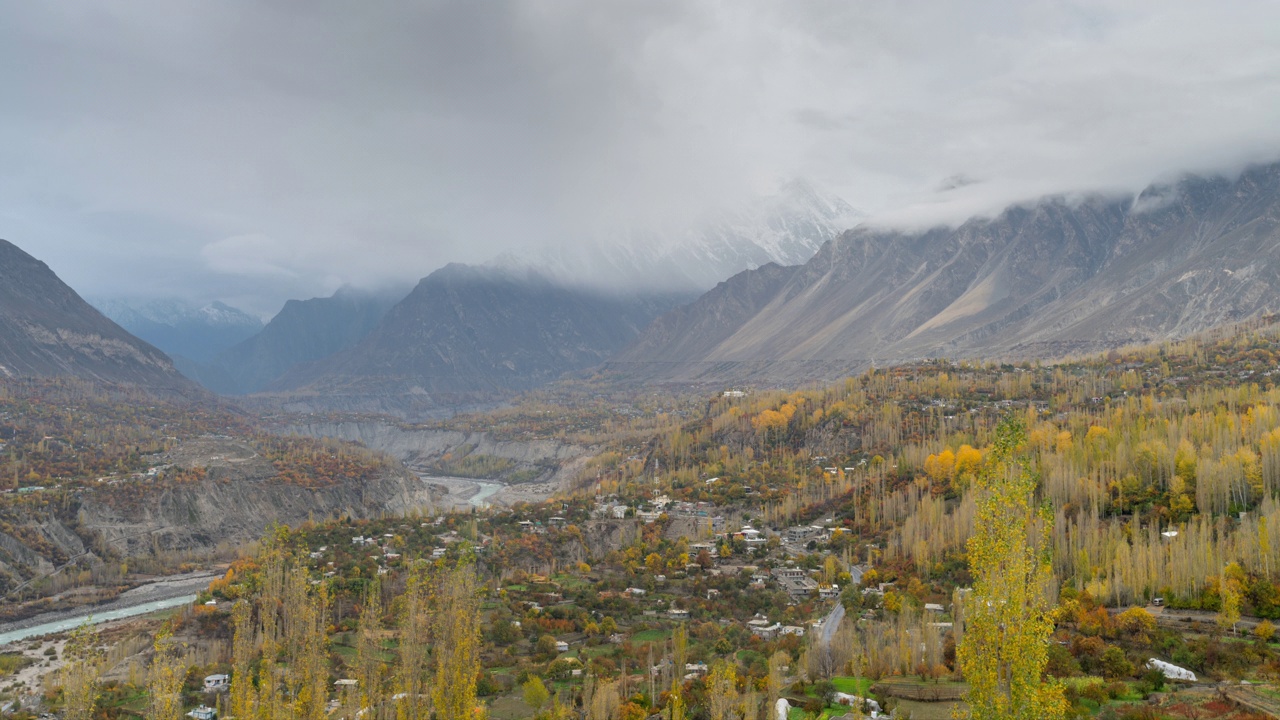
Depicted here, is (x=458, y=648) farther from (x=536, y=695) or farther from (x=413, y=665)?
(x=536, y=695)

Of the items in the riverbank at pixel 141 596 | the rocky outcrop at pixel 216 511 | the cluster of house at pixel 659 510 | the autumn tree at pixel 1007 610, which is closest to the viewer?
the autumn tree at pixel 1007 610

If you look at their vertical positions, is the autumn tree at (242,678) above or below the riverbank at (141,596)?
above

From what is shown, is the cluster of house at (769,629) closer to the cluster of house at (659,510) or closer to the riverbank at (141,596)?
the cluster of house at (659,510)

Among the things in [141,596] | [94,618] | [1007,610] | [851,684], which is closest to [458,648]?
[851,684]

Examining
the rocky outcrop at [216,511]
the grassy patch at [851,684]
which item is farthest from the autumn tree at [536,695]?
the rocky outcrop at [216,511]

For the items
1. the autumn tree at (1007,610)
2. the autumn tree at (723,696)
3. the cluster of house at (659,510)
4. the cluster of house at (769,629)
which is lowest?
the cluster of house at (769,629)

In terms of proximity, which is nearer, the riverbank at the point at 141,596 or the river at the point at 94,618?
Answer: the river at the point at 94,618
